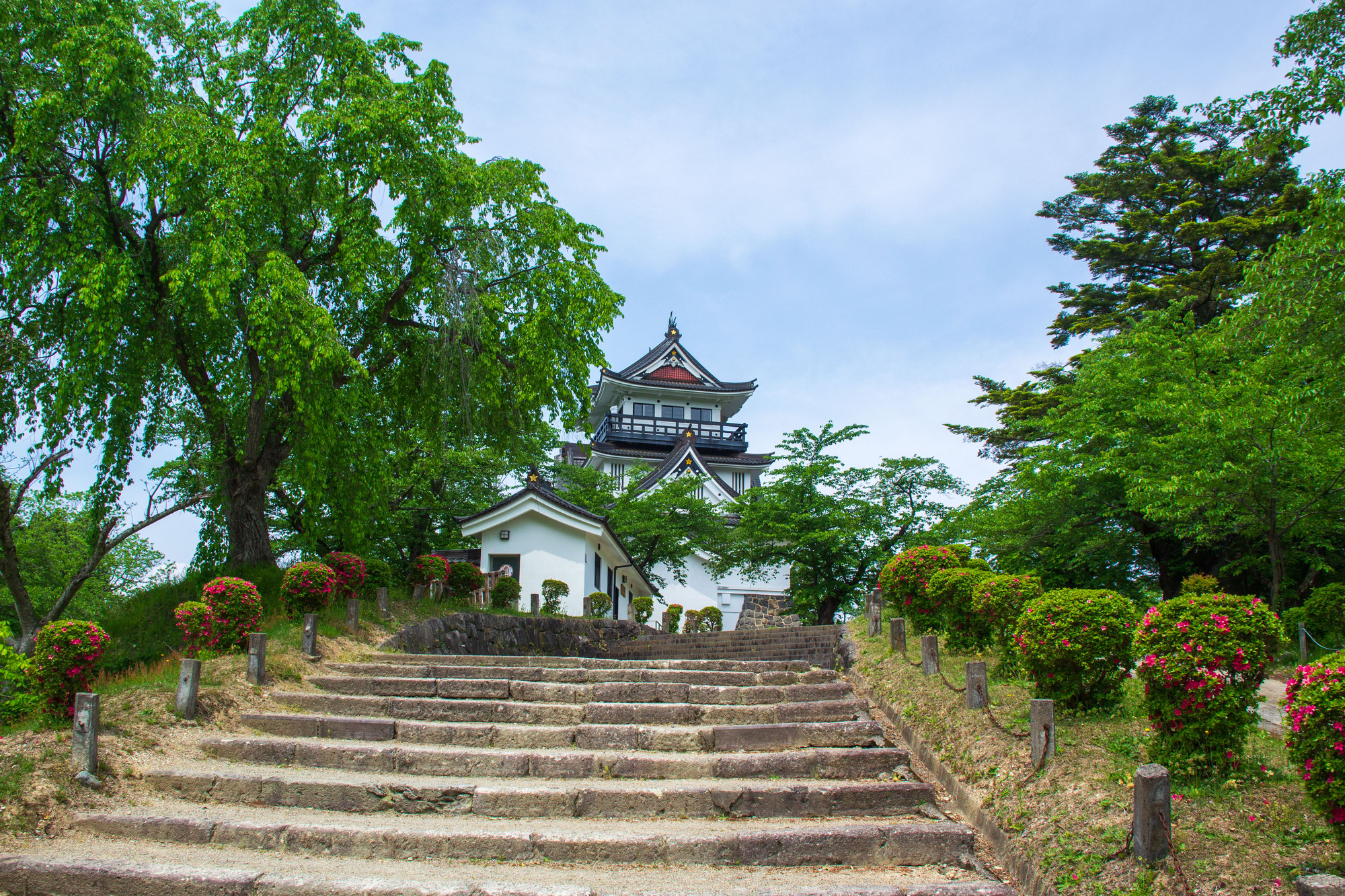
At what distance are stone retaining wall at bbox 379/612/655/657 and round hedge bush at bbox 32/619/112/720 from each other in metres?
5.11

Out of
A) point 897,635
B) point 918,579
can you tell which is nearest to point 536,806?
point 897,635

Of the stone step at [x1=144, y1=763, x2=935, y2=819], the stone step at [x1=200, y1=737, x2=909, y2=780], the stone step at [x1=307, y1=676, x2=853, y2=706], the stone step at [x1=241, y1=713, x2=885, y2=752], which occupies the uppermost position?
the stone step at [x1=307, y1=676, x2=853, y2=706]

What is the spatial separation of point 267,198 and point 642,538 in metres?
19.1

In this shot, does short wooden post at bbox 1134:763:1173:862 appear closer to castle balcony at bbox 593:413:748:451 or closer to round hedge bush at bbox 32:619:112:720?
round hedge bush at bbox 32:619:112:720

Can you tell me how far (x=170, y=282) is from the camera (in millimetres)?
11344

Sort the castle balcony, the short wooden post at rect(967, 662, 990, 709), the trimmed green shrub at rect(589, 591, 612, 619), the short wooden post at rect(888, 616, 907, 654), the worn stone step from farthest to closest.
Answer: the castle balcony
the trimmed green shrub at rect(589, 591, 612, 619)
the short wooden post at rect(888, 616, 907, 654)
the short wooden post at rect(967, 662, 990, 709)
the worn stone step

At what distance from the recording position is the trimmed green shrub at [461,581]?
55.4 feet

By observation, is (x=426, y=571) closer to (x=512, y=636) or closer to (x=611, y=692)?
(x=512, y=636)

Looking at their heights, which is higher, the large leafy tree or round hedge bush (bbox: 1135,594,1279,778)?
the large leafy tree

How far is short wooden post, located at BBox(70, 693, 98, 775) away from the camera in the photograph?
20.3ft

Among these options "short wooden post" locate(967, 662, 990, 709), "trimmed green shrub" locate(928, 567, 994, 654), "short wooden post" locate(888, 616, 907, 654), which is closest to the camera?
"short wooden post" locate(967, 662, 990, 709)

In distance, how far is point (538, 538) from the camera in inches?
896

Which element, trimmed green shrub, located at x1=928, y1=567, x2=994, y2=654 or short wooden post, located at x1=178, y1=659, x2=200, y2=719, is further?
trimmed green shrub, located at x1=928, y1=567, x2=994, y2=654

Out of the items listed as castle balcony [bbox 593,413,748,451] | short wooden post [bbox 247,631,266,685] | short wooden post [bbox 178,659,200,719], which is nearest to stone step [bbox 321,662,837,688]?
short wooden post [bbox 247,631,266,685]
